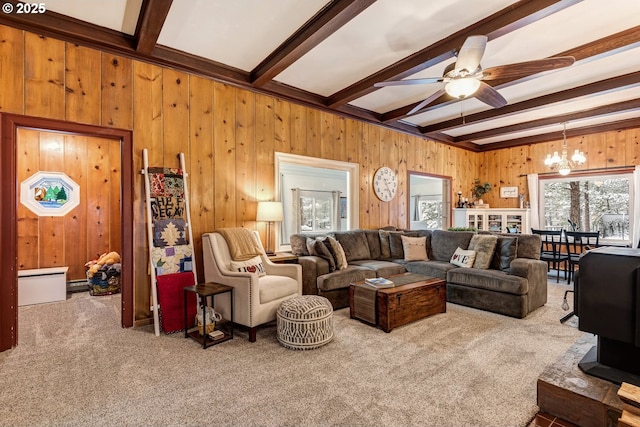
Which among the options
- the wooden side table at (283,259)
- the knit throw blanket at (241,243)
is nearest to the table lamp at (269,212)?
the knit throw blanket at (241,243)

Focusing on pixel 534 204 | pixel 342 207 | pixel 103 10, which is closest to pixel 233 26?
pixel 103 10

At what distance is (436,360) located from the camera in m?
2.49

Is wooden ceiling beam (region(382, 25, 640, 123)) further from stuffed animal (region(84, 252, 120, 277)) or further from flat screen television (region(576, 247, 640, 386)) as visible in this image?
stuffed animal (region(84, 252, 120, 277))

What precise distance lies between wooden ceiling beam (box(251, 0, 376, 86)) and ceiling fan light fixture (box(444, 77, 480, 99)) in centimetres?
103

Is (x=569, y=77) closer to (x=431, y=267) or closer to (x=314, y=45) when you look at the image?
(x=431, y=267)

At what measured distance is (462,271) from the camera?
4059mm

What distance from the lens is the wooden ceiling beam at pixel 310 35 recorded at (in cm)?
249

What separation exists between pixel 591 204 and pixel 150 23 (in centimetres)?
799

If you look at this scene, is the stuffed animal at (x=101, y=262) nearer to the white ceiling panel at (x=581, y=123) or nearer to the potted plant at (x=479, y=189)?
the potted plant at (x=479, y=189)

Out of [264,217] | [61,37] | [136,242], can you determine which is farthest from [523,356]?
[61,37]

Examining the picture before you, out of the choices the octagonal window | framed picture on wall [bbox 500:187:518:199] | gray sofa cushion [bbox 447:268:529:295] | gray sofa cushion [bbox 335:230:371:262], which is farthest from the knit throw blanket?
framed picture on wall [bbox 500:187:518:199]

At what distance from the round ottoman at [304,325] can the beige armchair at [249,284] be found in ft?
0.71

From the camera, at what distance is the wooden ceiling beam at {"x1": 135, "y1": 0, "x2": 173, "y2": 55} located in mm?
2455

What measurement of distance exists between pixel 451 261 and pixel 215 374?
136 inches
